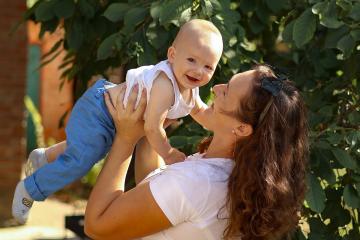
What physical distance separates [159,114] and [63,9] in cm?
145

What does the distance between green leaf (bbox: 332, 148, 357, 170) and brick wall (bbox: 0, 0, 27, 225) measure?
468 centimetres

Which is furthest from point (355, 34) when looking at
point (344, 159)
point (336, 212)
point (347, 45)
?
point (336, 212)

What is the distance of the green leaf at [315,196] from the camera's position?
2979mm

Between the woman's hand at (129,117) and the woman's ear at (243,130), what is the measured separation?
0.33m

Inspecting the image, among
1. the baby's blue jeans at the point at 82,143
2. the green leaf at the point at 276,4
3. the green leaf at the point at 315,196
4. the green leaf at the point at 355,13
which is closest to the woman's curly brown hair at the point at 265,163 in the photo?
the baby's blue jeans at the point at 82,143

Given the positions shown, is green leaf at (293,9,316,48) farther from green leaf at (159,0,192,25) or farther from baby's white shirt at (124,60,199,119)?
baby's white shirt at (124,60,199,119)

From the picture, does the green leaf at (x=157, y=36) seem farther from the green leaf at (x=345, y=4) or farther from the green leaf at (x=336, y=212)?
the green leaf at (x=336, y=212)

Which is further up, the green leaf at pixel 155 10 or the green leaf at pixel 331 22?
the green leaf at pixel 155 10

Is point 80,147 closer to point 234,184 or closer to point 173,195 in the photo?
point 173,195

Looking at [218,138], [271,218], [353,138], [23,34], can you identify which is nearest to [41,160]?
[218,138]

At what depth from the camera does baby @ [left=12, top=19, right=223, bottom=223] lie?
2.47 meters

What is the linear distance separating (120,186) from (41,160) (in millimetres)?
517

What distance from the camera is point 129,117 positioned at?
8.16ft

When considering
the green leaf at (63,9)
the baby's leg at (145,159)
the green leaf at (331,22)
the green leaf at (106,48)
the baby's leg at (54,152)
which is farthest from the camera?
the green leaf at (63,9)
